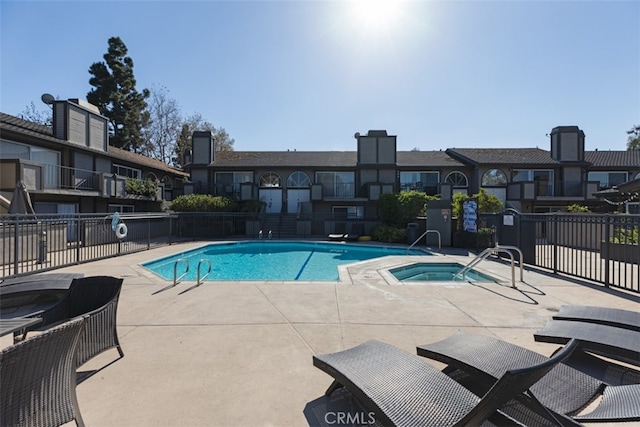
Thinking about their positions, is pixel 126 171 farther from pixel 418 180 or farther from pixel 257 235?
pixel 418 180

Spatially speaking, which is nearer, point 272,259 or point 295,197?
point 272,259

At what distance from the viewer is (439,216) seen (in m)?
15.5

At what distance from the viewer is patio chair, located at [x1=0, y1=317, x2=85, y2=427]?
1.78 meters

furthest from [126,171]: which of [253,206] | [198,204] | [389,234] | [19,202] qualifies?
[389,234]

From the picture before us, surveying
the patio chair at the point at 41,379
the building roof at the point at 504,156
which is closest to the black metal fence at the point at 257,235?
the patio chair at the point at 41,379

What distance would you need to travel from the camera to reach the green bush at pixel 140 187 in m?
19.8

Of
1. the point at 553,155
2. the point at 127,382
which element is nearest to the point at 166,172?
the point at 127,382

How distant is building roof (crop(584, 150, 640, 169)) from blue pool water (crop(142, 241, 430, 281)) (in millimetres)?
→ 23317

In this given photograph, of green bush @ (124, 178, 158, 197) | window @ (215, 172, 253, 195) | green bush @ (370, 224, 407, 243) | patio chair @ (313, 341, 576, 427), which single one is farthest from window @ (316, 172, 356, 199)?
patio chair @ (313, 341, 576, 427)

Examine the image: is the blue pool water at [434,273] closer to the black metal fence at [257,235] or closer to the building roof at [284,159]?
the black metal fence at [257,235]

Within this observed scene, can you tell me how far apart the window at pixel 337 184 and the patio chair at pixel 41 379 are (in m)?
22.4

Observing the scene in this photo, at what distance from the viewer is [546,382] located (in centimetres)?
275

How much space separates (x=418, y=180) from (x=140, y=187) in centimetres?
2084

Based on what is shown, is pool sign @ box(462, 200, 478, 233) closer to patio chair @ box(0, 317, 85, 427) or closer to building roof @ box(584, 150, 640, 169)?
patio chair @ box(0, 317, 85, 427)
